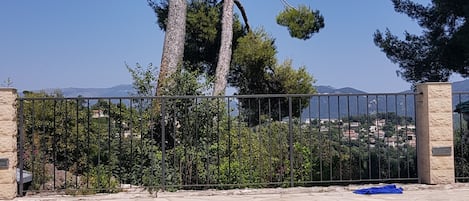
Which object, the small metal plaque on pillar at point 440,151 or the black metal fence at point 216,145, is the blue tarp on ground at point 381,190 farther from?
the small metal plaque on pillar at point 440,151

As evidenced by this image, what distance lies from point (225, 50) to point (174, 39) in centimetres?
232

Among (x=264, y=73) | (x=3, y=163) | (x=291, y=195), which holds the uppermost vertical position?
(x=264, y=73)

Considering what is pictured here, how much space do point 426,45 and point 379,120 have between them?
569 centimetres

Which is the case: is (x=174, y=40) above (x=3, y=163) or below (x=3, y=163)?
above

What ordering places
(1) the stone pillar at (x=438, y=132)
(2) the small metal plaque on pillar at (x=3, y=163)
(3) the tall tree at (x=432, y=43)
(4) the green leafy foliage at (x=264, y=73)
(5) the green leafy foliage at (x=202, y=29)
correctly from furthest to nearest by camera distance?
(5) the green leafy foliage at (x=202, y=29)
(4) the green leafy foliage at (x=264, y=73)
(3) the tall tree at (x=432, y=43)
(1) the stone pillar at (x=438, y=132)
(2) the small metal plaque on pillar at (x=3, y=163)

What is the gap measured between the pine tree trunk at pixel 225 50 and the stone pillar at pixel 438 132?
681 cm

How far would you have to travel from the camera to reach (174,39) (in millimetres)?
12625

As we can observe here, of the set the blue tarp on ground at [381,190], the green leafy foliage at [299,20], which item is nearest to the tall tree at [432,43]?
the green leafy foliage at [299,20]

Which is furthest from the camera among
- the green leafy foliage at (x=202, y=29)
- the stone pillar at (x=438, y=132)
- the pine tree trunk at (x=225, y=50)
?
the green leafy foliage at (x=202, y=29)

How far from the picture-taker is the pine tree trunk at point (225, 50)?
46.9 ft

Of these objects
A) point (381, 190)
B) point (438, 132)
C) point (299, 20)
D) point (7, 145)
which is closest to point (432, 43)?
point (299, 20)

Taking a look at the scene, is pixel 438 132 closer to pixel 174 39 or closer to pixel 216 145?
pixel 216 145

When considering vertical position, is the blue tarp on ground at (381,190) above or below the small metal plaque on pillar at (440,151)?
below

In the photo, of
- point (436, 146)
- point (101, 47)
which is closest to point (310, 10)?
point (101, 47)
